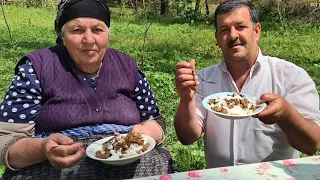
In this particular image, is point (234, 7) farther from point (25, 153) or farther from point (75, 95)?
point (25, 153)

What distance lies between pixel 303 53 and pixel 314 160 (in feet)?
22.1

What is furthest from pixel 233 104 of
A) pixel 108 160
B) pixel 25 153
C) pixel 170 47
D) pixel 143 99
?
pixel 170 47

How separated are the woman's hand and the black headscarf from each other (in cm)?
60

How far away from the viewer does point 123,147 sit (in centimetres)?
158

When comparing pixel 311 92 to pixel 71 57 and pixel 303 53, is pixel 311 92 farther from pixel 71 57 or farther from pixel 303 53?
pixel 303 53

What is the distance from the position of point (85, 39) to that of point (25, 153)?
1.82ft

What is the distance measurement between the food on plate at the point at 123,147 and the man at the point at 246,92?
1.10 ft

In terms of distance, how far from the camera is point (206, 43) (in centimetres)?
954

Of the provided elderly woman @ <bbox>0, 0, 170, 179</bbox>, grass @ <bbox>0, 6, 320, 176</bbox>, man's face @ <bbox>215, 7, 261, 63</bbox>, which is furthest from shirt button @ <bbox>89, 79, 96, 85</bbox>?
grass @ <bbox>0, 6, 320, 176</bbox>

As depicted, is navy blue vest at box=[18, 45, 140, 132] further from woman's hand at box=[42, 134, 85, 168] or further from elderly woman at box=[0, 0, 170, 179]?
woman's hand at box=[42, 134, 85, 168]

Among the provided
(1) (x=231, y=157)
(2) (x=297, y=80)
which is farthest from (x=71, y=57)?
(2) (x=297, y=80)

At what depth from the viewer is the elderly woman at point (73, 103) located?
1684mm

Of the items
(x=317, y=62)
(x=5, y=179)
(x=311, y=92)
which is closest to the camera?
(x=5, y=179)

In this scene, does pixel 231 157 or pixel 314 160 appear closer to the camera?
pixel 314 160
